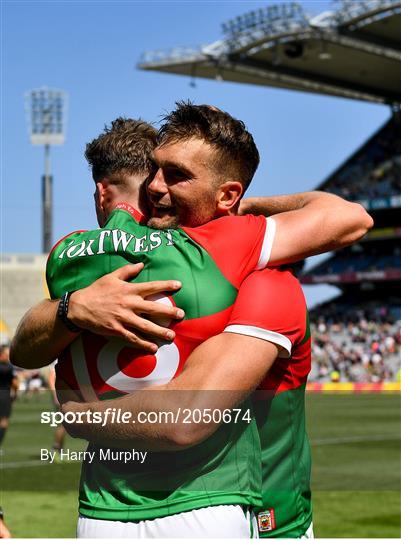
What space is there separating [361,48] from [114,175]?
43.2 meters

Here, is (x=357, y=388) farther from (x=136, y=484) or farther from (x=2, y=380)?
(x=136, y=484)

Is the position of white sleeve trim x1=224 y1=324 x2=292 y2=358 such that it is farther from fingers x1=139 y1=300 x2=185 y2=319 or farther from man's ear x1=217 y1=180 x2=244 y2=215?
man's ear x1=217 y1=180 x2=244 y2=215

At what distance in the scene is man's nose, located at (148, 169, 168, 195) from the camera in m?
2.73

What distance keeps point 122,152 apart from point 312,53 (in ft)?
147

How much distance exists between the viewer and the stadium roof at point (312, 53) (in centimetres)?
4253

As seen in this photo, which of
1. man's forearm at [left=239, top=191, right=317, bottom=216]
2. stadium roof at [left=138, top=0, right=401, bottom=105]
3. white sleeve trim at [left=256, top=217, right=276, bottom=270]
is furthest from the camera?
stadium roof at [left=138, top=0, right=401, bottom=105]

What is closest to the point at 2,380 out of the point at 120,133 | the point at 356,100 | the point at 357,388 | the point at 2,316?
the point at 120,133

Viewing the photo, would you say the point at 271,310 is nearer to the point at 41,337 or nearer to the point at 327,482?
the point at 41,337

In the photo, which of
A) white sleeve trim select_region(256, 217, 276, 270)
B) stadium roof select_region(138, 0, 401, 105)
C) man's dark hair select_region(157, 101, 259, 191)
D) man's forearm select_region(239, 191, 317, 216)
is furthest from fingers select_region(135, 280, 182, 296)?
stadium roof select_region(138, 0, 401, 105)

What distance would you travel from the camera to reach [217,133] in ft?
8.89

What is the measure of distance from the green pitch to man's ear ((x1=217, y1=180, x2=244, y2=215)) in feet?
7.80

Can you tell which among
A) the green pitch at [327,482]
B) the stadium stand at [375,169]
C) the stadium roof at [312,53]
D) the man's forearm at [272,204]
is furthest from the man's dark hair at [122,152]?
the stadium stand at [375,169]

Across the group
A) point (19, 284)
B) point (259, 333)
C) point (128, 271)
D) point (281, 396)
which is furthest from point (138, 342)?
point (19, 284)

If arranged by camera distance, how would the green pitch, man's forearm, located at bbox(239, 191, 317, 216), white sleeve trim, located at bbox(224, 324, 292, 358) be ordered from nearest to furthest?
white sleeve trim, located at bbox(224, 324, 292, 358), man's forearm, located at bbox(239, 191, 317, 216), the green pitch
